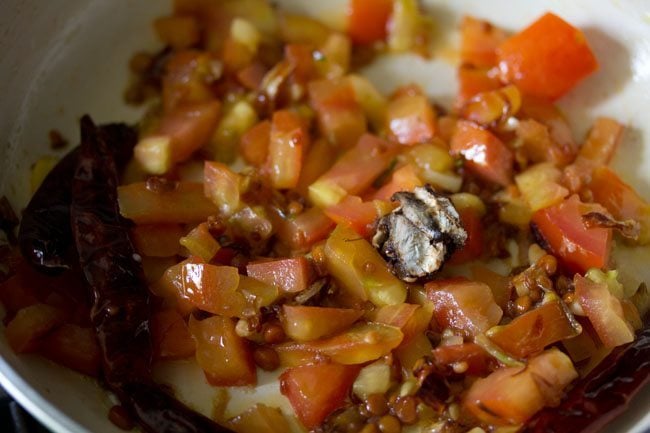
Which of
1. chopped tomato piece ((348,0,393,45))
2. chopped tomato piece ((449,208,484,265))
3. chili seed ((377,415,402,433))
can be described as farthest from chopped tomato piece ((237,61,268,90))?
chili seed ((377,415,402,433))

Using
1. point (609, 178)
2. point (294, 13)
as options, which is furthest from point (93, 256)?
point (609, 178)

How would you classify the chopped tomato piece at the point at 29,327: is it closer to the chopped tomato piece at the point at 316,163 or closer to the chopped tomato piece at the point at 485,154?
the chopped tomato piece at the point at 316,163

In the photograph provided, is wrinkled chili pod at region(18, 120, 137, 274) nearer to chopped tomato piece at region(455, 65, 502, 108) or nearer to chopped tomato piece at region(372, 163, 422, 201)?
chopped tomato piece at region(372, 163, 422, 201)

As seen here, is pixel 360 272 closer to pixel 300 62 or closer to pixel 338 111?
pixel 338 111

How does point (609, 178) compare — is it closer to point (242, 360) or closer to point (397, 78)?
point (397, 78)

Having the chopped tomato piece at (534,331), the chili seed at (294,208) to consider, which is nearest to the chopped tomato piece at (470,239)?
the chopped tomato piece at (534,331)

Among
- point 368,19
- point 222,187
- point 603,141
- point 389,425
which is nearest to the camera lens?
point 389,425

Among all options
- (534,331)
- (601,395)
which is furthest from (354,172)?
(601,395)
